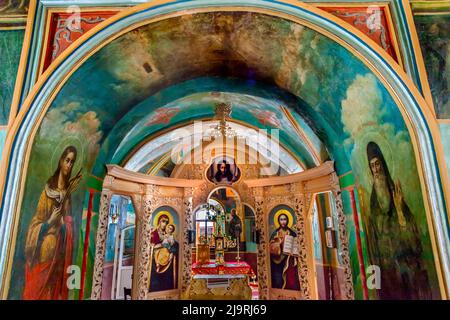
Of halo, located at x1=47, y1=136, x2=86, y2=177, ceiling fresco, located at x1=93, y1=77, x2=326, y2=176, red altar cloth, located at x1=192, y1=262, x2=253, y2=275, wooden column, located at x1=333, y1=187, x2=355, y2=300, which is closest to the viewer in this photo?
halo, located at x1=47, y1=136, x2=86, y2=177

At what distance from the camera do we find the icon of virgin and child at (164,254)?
905cm

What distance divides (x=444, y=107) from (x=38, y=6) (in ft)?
16.8

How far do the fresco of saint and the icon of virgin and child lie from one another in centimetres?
336

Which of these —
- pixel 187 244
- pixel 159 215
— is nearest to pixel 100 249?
pixel 159 215

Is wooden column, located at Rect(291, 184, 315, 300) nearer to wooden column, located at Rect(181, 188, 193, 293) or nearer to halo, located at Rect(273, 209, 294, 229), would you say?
halo, located at Rect(273, 209, 294, 229)

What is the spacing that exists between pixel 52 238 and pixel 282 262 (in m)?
7.04

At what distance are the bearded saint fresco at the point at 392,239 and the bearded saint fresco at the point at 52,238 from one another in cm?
451

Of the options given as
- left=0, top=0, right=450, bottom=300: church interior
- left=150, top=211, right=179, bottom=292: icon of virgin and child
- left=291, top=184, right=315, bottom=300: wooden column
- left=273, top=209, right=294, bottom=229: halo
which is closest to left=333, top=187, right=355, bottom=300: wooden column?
left=0, top=0, right=450, bottom=300: church interior

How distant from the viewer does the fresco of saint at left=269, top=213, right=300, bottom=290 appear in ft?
28.1

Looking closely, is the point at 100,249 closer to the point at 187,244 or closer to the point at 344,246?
the point at 187,244

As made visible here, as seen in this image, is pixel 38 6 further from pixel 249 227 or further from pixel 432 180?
pixel 249 227

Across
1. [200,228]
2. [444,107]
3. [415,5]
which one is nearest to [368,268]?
[444,107]

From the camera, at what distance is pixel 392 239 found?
360 cm

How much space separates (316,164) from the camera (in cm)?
715
